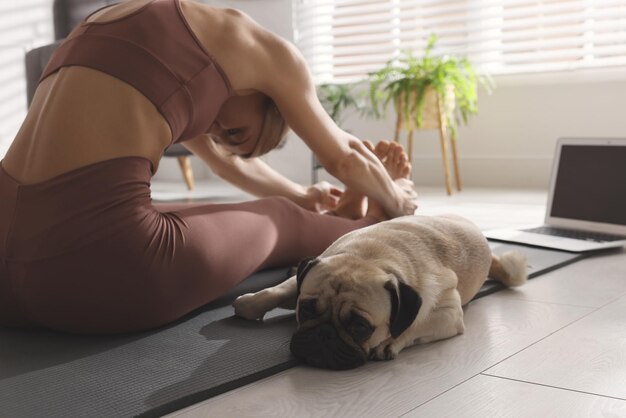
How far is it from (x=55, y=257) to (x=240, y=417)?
0.53 meters

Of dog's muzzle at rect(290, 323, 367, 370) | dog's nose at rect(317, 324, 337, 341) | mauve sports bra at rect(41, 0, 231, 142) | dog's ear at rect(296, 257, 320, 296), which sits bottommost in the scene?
dog's muzzle at rect(290, 323, 367, 370)

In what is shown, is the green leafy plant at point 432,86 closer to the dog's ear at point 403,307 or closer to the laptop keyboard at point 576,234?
the laptop keyboard at point 576,234

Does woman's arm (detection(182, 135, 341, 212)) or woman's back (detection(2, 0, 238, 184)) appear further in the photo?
woman's arm (detection(182, 135, 341, 212))

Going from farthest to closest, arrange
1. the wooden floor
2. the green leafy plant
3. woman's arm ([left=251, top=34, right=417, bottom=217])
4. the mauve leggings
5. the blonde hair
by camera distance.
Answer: the green leafy plant
the blonde hair
woman's arm ([left=251, top=34, right=417, bottom=217])
the mauve leggings
the wooden floor

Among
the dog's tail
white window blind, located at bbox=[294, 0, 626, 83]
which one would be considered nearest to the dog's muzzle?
the dog's tail

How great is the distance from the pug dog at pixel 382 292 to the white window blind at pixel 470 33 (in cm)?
334

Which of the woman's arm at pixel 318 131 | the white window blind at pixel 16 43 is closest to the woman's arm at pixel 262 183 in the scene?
the woman's arm at pixel 318 131

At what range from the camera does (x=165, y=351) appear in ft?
4.56

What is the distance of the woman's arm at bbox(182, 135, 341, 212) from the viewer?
258 cm

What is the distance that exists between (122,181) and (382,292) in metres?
0.54

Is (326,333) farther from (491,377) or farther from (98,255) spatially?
(98,255)

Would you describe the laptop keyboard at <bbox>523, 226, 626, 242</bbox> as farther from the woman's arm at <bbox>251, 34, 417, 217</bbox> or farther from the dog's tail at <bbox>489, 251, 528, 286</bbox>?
the dog's tail at <bbox>489, 251, 528, 286</bbox>

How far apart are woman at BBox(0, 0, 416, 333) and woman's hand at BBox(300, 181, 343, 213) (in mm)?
902

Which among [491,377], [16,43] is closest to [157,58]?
[491,377]
